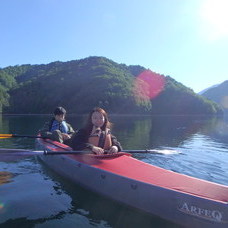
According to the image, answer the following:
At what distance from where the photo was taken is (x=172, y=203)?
4645 millimetres

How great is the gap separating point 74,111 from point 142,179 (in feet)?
308

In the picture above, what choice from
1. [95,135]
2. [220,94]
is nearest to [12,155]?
[95,135]

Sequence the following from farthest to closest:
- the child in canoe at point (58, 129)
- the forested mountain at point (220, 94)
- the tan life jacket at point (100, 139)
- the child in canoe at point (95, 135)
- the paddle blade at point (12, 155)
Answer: the forested mountain at point (220, 94)
the child in canoe at point (58, 129)
the tan life jacket at point (100, 139)
the child in canoe at point (95, 135)
the paddle blade at point (12, 155)

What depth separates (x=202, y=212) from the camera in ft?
14.0

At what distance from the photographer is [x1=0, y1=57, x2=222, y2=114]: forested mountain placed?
97.6 m

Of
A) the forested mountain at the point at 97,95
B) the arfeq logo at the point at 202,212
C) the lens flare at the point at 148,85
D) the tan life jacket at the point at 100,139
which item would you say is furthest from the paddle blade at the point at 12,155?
the lens flare at the point at 148,85

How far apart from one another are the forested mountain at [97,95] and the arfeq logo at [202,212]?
87.9 m

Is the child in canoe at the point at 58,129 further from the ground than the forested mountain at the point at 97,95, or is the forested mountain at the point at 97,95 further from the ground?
the forested mountain at the point at 97,95

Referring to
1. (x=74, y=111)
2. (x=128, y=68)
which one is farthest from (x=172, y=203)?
(x=128, y=68)

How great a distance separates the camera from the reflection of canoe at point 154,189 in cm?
429

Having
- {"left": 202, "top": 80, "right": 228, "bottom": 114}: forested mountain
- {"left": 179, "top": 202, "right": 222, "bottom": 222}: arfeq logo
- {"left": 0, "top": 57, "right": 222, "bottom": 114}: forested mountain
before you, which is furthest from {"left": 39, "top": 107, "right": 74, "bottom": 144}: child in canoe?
{"left": 202, "top": 80, "right": 228, "bottom": 114}: forested mountain

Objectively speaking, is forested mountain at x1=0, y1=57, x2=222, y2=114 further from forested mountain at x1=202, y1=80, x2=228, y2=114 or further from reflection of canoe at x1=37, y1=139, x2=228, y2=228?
reflection of canoe at x1=37, y1=139, x2=228, y2=228

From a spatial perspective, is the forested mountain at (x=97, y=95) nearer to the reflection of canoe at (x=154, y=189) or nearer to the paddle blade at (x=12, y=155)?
the paddle blade at (x=12, y=155)

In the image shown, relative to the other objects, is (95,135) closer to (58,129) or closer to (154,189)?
(154,189)
